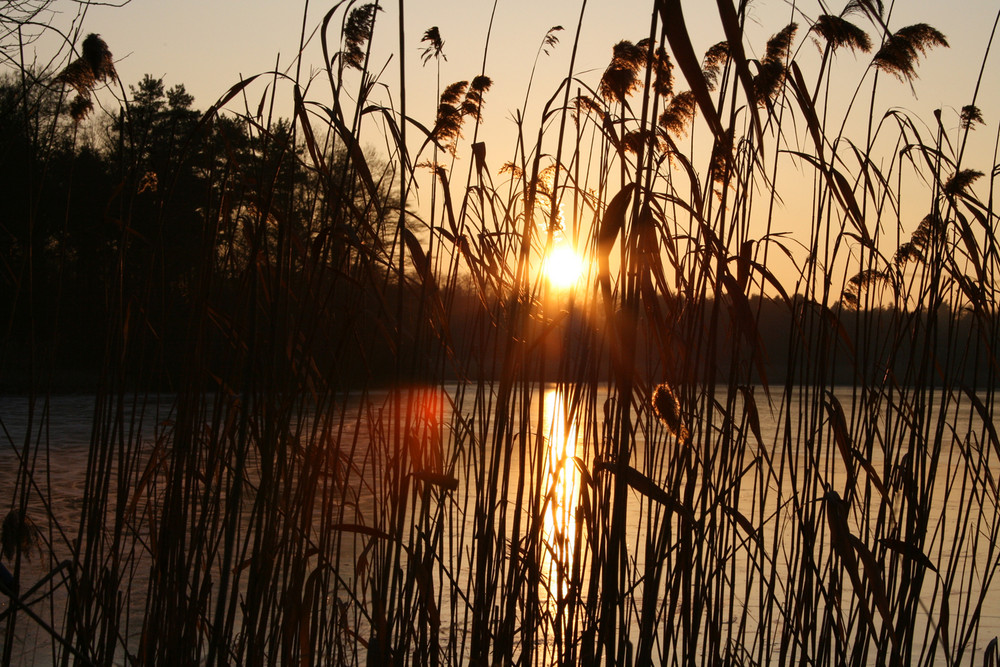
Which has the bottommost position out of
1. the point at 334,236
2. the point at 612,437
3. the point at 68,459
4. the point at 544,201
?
the point at 68,459

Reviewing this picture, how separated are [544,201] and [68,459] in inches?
238

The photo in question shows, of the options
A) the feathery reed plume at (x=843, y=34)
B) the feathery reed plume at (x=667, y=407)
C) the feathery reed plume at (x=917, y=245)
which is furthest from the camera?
the feathery reed plume at (x=917, y=245)

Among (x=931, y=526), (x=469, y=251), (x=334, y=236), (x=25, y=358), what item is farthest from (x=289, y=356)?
(x=25, y=358)

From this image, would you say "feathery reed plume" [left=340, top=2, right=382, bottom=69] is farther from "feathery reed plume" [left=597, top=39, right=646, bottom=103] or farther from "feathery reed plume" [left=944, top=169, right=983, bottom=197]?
"feathery reed plume" [left=944, top=169, right=983, bottom=197]

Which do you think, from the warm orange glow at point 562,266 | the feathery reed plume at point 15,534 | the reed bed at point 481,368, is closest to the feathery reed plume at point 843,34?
the reed bed at point 481,368

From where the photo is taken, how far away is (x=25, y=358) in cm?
1435

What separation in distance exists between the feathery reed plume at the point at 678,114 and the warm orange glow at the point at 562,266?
30 centimetres

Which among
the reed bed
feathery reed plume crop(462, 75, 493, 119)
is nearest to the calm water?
the reed bed

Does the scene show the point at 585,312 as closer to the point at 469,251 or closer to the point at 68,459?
the point at 469,251

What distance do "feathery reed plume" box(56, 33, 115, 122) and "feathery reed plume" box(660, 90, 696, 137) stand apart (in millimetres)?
877

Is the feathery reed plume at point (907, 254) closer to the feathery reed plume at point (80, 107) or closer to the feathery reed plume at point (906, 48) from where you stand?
the feathery reed plume at point (906, 48)

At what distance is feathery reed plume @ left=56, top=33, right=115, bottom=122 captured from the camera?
49.6 inches

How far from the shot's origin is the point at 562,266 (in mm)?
1293

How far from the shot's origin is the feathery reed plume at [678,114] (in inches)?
55.9
